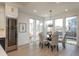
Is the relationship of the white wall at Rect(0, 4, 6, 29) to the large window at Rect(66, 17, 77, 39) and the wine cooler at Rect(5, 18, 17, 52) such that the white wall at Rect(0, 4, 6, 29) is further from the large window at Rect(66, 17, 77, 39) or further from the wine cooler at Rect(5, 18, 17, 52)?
the large window at Rect(66, 17, 77, 39)

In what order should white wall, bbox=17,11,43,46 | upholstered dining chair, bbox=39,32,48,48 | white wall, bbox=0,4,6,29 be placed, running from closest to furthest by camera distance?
white wall, bbox=0,4,6,29 → upholstered dining chair, bbox=39,32,48,48 → white wall, bbox=17,11,43,46

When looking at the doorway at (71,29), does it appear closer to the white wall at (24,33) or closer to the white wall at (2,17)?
the white wall at (24,33)

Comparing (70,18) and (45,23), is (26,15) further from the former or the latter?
(70,18)

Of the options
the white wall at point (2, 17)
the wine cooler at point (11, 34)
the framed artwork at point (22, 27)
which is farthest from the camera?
the framed artwork at point (22, 27)

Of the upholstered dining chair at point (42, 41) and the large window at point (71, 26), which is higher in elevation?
the large window at point (71, 26)

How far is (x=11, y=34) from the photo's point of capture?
207 inches

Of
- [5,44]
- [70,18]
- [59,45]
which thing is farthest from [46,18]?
[5,44]

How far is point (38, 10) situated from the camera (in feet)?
17.7

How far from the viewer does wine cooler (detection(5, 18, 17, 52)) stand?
5031mm

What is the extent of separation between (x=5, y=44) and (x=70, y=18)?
318 centimetres

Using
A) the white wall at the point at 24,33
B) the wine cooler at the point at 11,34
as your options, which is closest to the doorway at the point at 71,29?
the white wall at the point at 24,33

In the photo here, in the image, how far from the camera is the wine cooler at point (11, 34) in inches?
198

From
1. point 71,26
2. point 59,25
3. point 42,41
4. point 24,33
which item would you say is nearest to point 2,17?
point 24,33

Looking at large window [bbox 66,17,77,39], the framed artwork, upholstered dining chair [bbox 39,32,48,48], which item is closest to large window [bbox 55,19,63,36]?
large window [bbox 66,17,77,39]
